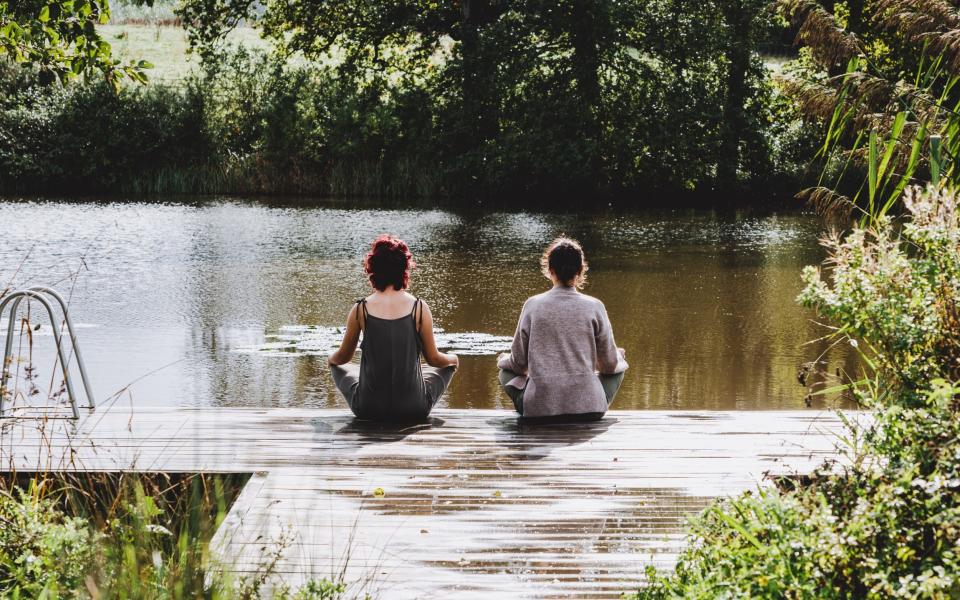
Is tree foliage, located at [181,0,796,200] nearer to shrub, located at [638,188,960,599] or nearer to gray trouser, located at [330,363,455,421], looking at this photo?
gray trouser, located at [330,363,455,421]

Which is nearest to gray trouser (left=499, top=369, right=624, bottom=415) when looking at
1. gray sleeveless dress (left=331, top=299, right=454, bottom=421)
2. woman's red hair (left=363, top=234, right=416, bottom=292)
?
gray sleeveless dress (left=331, top=299, right=454, bottom=421)

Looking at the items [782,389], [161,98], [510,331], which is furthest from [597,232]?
[161,98]

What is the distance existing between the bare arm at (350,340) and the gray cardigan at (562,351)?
0.80 m

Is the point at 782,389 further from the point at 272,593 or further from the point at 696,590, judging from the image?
the point at 272,593

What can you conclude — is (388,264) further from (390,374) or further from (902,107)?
(902,107)

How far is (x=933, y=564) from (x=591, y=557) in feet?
3.76

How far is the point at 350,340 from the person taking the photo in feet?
17.2

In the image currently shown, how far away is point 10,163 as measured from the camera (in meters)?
22.4

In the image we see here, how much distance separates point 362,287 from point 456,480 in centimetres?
799

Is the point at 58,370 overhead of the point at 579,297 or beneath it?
beneath

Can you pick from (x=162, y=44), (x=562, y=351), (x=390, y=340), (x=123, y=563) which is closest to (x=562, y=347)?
(x=562, y=351)

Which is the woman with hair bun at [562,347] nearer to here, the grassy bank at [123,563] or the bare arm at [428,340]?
the bare arm at [428,340]

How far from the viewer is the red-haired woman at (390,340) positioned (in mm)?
5094

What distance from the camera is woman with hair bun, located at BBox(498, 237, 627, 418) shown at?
16.8 feet
